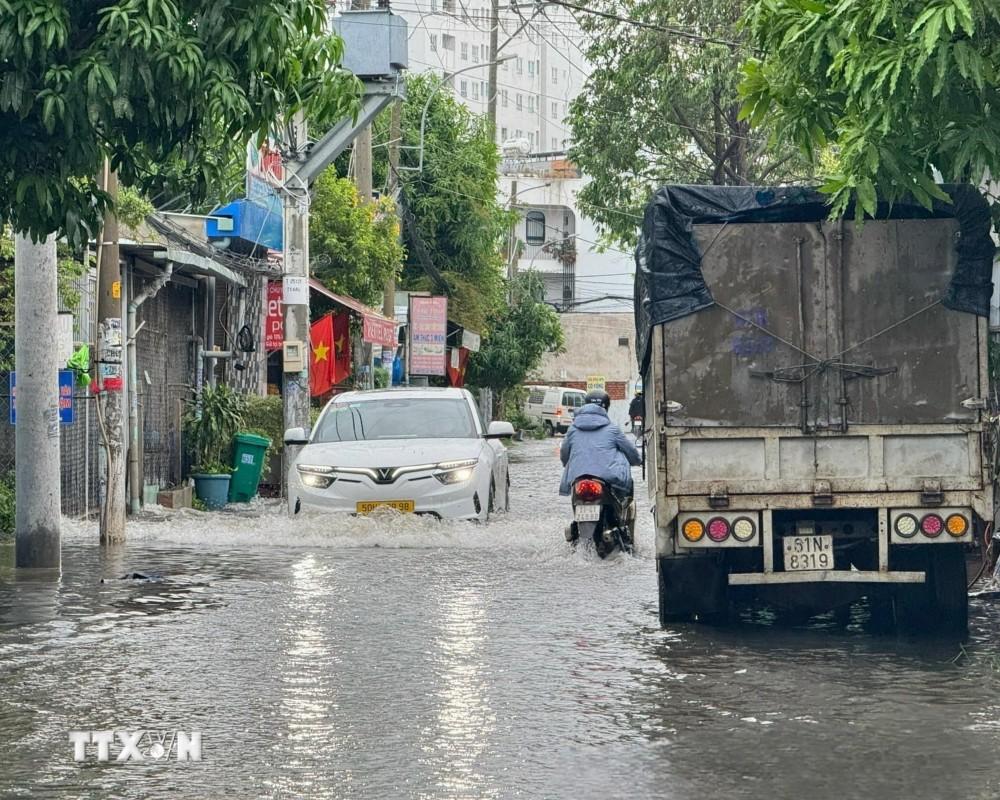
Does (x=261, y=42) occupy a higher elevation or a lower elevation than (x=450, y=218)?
lower

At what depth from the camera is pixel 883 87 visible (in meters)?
8.93

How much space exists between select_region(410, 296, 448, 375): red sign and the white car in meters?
20.9

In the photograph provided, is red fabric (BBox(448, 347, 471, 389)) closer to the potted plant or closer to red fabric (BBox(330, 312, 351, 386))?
red fabric (BBox(330, 312, 351, 386))

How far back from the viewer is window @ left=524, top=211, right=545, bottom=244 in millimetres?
100000

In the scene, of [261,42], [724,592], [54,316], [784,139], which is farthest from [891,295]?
[54,316]

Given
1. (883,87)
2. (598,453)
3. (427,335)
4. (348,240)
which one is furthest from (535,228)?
(883,87)

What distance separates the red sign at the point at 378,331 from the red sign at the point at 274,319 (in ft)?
12.1

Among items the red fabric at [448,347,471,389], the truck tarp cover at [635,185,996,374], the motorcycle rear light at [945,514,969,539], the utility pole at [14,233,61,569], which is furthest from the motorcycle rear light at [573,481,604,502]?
the red fabric at [448,347,471,389]

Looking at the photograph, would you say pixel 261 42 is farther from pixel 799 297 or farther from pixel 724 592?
pixel 724 592

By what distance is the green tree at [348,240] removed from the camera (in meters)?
34.4

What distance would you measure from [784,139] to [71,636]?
5481mm

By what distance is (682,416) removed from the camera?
10656 millimetres

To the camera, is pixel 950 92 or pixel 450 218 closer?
pixel 950 92

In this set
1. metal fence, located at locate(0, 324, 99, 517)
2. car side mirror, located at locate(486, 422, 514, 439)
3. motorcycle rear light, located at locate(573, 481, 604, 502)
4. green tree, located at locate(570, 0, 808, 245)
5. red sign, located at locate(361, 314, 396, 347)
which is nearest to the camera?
motorcycle rear light, located at locate(573, 481, 604, 502)
